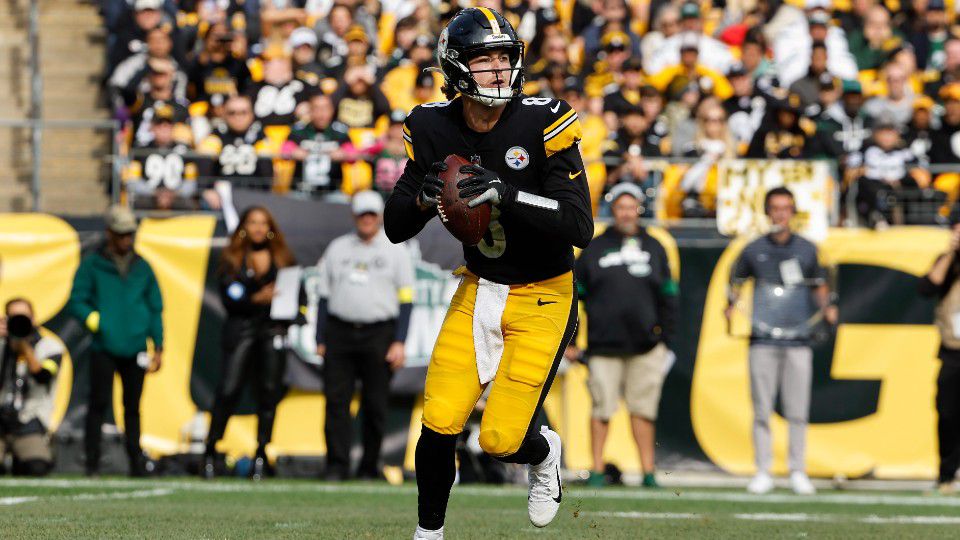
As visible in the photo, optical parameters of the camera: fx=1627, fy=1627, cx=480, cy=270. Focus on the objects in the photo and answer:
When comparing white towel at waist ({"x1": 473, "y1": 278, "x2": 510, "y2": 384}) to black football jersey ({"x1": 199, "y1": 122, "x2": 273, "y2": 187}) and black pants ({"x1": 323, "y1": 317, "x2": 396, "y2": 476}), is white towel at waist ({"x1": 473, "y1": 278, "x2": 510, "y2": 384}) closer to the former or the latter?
black pants ({"x1": 323, "y1": 317, "x2": 396, "y2": 476})

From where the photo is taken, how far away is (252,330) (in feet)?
35.7

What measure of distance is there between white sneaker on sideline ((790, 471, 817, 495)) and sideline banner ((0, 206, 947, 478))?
102 centimetres

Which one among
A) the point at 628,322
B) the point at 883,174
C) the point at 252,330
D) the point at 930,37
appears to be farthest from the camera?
the point at 930,37

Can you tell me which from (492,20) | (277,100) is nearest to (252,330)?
(277,100)

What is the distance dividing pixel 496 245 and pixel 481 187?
0.43m

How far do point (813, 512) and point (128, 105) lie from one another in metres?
8.01

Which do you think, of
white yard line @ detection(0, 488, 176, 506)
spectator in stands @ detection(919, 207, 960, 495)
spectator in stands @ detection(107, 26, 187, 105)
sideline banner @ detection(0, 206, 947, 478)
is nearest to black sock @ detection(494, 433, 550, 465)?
white yard line @ detection(0, 488, 176, 506)

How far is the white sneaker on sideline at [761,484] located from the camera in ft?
33.8

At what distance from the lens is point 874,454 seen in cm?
1138

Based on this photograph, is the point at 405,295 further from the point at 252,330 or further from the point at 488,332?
the point at 488,332

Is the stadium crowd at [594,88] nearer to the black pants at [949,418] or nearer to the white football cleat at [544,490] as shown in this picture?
the black pants at [949,418]

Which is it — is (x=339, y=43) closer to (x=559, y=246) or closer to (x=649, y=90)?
(x=649, y=90)

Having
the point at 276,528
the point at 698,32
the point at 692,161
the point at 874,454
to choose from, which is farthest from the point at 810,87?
the point at 276,528

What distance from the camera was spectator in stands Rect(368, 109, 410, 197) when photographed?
39.0 ft
